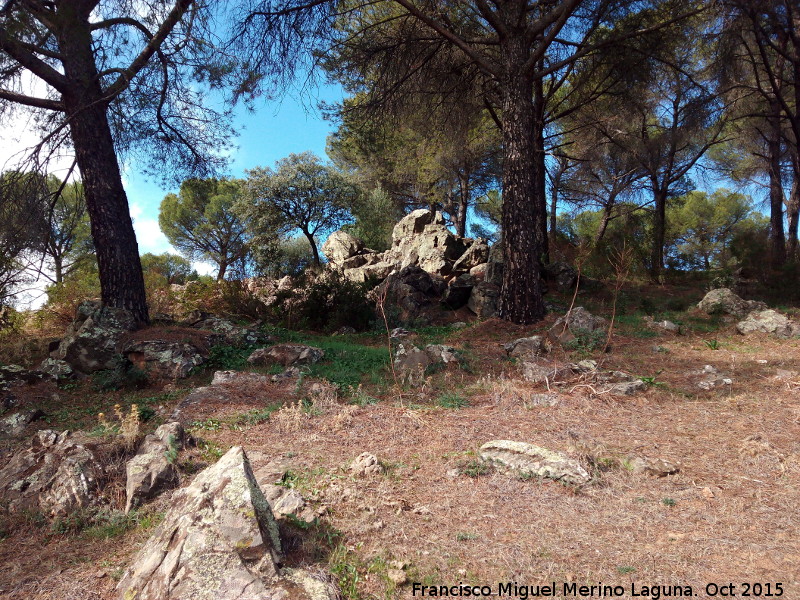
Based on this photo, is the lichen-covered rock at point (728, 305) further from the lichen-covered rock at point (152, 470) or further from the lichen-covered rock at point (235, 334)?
the lichen-covered rock at point (152, 470)

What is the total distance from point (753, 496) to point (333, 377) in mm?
3744

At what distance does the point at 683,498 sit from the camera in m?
2.85

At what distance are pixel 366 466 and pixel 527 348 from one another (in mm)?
3519

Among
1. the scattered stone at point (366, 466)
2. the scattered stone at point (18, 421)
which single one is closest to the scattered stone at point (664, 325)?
the scattered stone at point (366, 466)

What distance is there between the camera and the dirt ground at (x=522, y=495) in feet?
7.36

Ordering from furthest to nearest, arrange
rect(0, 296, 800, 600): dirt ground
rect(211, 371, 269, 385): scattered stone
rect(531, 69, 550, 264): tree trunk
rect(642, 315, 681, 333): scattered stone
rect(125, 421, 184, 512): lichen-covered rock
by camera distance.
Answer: rect(531, 69, 550, 264): tree trunk < rect(642, 315, 681, 333): scattered stone < rect(211, 371, 269, 385): scattered stone < rect(125, 421, 184, 512): lichen-covered rock < rect(0, 296, 800, 600): dirt ground

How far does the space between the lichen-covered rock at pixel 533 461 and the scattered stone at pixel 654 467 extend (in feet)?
1.24

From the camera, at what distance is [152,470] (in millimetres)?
3152

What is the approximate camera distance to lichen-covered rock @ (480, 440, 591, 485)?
308cm

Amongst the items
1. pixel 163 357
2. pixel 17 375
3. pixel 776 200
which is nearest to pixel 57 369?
pixel 17 375

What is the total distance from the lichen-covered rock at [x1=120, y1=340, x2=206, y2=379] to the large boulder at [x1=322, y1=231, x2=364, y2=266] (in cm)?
1200

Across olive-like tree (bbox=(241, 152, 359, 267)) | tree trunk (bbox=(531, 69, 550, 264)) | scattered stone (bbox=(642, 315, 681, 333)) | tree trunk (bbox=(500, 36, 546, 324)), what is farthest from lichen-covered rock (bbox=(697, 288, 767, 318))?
olive-like tree (bbox=(241, 152, 359, 267))

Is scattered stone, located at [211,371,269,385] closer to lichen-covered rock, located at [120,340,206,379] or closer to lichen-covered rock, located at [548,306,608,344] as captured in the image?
lichen-covered rock, located at [120,340,206,379]

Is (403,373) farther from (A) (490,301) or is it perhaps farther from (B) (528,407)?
(A) (490,301)
